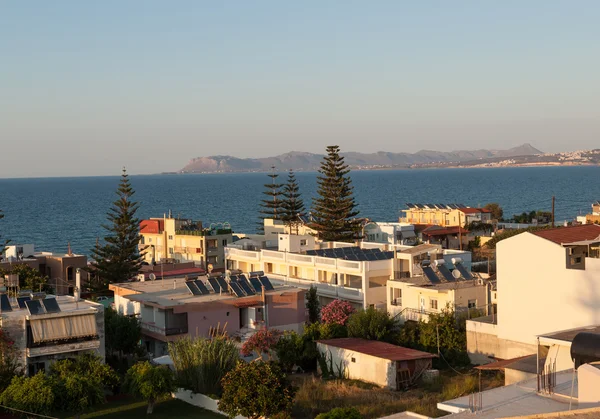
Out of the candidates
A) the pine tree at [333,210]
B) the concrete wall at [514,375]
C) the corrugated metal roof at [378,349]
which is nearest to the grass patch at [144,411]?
the corrugated metal roof at [378,349]

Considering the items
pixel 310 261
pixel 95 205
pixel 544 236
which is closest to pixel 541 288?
pixel 544 236

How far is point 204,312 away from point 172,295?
8.21 ft

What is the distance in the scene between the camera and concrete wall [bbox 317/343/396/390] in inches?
924

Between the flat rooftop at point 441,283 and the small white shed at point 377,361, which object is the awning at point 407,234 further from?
the small white shed at point 377,361

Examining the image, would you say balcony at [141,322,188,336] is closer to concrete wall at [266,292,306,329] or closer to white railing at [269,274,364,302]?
concrete wall at [266,292,306,329]

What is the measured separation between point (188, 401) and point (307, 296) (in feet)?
34.5

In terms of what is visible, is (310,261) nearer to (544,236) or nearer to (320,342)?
(320,342)

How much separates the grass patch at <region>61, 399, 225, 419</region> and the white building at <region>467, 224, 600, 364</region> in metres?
9.86

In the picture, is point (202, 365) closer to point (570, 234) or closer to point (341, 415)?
point (341, 415)

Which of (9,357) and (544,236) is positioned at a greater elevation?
(544,236)

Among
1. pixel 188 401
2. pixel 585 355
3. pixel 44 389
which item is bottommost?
pixel 188 401

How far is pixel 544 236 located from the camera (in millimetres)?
24906

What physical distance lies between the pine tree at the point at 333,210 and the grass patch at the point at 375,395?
25.3 metres

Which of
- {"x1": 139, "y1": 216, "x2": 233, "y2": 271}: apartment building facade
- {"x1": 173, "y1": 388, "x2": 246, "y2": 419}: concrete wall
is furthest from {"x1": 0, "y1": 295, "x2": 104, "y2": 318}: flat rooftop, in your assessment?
{"x1": 139, "y1": 216, "x2": 233, "y2": 271}: apartment building facade
